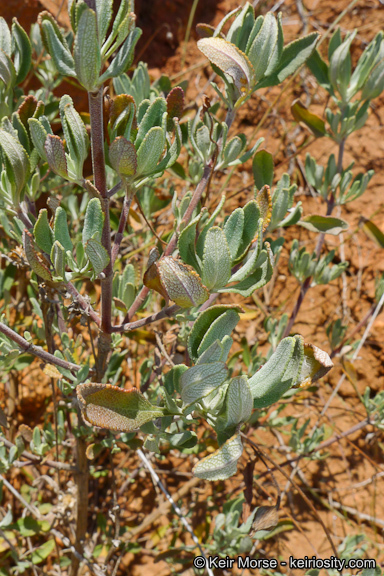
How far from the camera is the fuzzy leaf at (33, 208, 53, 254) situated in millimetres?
932

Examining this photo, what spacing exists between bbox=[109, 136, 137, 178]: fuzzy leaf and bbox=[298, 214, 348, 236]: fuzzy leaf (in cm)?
63

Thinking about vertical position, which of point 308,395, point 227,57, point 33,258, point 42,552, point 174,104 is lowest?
point 42,552

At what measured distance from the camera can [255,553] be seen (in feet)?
6.40

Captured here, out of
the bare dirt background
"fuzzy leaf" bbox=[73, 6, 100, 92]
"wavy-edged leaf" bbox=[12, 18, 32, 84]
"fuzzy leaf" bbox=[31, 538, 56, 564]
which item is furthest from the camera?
the bare dirt background

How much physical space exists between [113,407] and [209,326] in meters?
0.23

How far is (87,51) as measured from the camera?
727 millimetres

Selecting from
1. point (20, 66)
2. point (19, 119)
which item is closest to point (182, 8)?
point (20, 66)

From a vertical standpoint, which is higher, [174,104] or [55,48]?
[55,48]

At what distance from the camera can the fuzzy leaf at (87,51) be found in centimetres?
69

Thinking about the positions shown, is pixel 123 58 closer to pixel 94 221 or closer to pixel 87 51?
pixel 87 51

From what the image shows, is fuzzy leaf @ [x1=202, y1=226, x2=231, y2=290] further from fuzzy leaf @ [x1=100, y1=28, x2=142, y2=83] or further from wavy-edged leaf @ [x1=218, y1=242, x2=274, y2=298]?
fuzzy leaf @ [x1=100, y1=28, x2=142, y2=83]

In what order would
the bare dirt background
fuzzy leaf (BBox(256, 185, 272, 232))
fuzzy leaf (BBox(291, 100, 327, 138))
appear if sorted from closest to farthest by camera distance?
fuzzy leaf (BBox(256, 185, 272, 232)) → fuzzy leaf (BBox(291, 100, 327, 138)) → the bare dirt background

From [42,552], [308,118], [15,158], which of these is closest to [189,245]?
[15,158]

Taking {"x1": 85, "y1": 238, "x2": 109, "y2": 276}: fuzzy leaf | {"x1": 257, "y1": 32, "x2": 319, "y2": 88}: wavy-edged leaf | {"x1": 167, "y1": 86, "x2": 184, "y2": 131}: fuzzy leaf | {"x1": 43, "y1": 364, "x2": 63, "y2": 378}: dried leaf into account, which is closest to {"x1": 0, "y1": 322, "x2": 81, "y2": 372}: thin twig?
{"x1": 43, "y1": 364, "x2": 63, "y2": 378}: dried leaf
